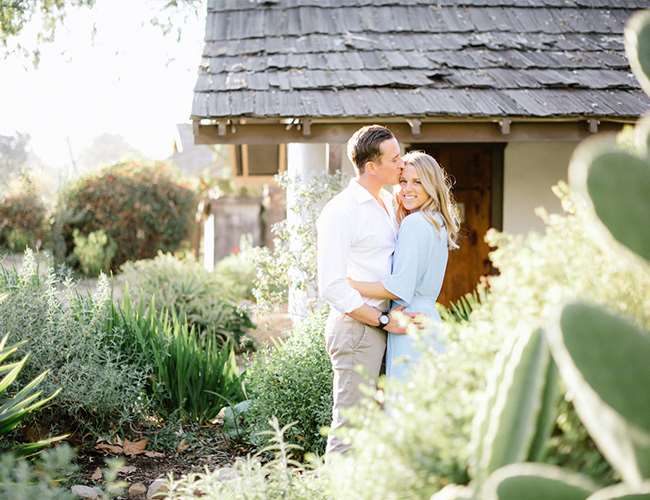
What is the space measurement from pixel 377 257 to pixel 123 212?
13.5 meters

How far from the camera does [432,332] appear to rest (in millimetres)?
2553

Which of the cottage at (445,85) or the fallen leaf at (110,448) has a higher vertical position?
the cottage at (445,85)

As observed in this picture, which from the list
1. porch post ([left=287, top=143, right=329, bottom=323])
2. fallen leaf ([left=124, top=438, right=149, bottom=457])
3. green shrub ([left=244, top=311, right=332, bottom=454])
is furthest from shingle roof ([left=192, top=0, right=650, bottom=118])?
fallen leaf ([left=124, top=438, right=149, bottom=457])

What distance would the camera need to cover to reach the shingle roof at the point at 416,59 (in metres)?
7.42

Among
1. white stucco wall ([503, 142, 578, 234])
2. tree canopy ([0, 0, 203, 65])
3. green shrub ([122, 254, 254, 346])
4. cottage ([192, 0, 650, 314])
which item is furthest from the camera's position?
tree canopy ([0, 0, 203, 65])

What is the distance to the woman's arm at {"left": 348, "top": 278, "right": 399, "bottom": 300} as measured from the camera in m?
3.94

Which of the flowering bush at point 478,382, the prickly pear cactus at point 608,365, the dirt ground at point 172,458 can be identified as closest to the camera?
the prickly pear cactus at point 608,365

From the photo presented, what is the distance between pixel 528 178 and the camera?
8930mm

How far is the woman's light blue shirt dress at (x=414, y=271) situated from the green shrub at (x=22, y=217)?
45.5 ft

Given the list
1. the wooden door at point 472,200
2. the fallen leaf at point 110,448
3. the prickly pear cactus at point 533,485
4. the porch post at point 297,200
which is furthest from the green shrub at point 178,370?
the prickly pear cactus at point 533,485

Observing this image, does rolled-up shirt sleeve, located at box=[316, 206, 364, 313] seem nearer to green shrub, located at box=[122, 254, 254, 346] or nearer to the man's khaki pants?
the man's khaki pants

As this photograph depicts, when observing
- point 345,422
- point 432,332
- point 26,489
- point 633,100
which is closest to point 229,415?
point 345,422

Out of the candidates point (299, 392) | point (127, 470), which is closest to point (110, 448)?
point (127, 470)

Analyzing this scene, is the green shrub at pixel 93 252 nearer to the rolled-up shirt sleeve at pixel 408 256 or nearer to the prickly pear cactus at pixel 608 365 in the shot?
the rolled-up shirt sleeve at pixel 408 256
